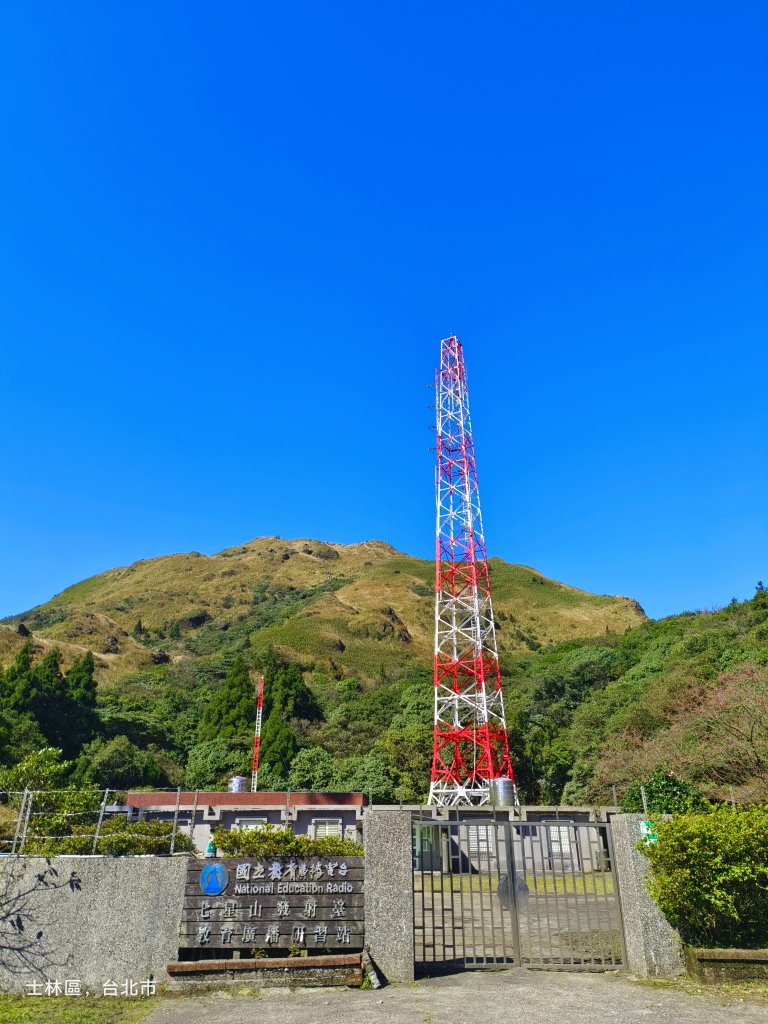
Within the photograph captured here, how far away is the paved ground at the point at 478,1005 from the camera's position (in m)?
6.10

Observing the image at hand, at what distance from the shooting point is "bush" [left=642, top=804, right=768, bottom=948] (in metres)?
7.23

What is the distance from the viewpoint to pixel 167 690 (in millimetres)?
65562

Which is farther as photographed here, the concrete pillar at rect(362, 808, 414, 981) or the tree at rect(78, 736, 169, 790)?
the tree at rect(78, 736, 169, 790)

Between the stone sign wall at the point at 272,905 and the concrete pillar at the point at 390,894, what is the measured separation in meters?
0.15

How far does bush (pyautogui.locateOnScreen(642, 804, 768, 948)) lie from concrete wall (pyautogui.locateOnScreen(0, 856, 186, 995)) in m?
5.47

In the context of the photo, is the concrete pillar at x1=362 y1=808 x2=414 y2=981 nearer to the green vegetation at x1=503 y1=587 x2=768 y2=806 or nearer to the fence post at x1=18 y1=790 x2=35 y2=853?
the fence post at x1=18 y1=790 x2=35 y2=853

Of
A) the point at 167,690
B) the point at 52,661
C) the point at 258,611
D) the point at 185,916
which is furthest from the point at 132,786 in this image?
the point at 258,611

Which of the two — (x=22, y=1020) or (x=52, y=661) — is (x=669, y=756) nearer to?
(x=22, y=1020)

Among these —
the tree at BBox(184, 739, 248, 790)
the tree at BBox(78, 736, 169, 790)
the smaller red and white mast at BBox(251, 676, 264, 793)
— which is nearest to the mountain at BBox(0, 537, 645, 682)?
the tree at BBox(184, 739, 248, 790)

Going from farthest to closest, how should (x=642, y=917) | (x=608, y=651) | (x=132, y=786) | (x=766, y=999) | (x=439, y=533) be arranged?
(x=608, y=651)
(x=132, y=786)
(x=439, y=533)
(x=642, y=917)
(x=766, y=999)

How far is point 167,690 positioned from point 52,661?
1745 cm

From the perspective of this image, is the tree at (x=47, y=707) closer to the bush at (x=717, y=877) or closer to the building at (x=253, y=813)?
A: the building at (x=253, y=813)

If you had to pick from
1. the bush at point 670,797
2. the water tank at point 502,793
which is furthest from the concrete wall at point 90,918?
the water tank at point 502,793

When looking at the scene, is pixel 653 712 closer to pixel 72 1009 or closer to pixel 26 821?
pixel 26 821
